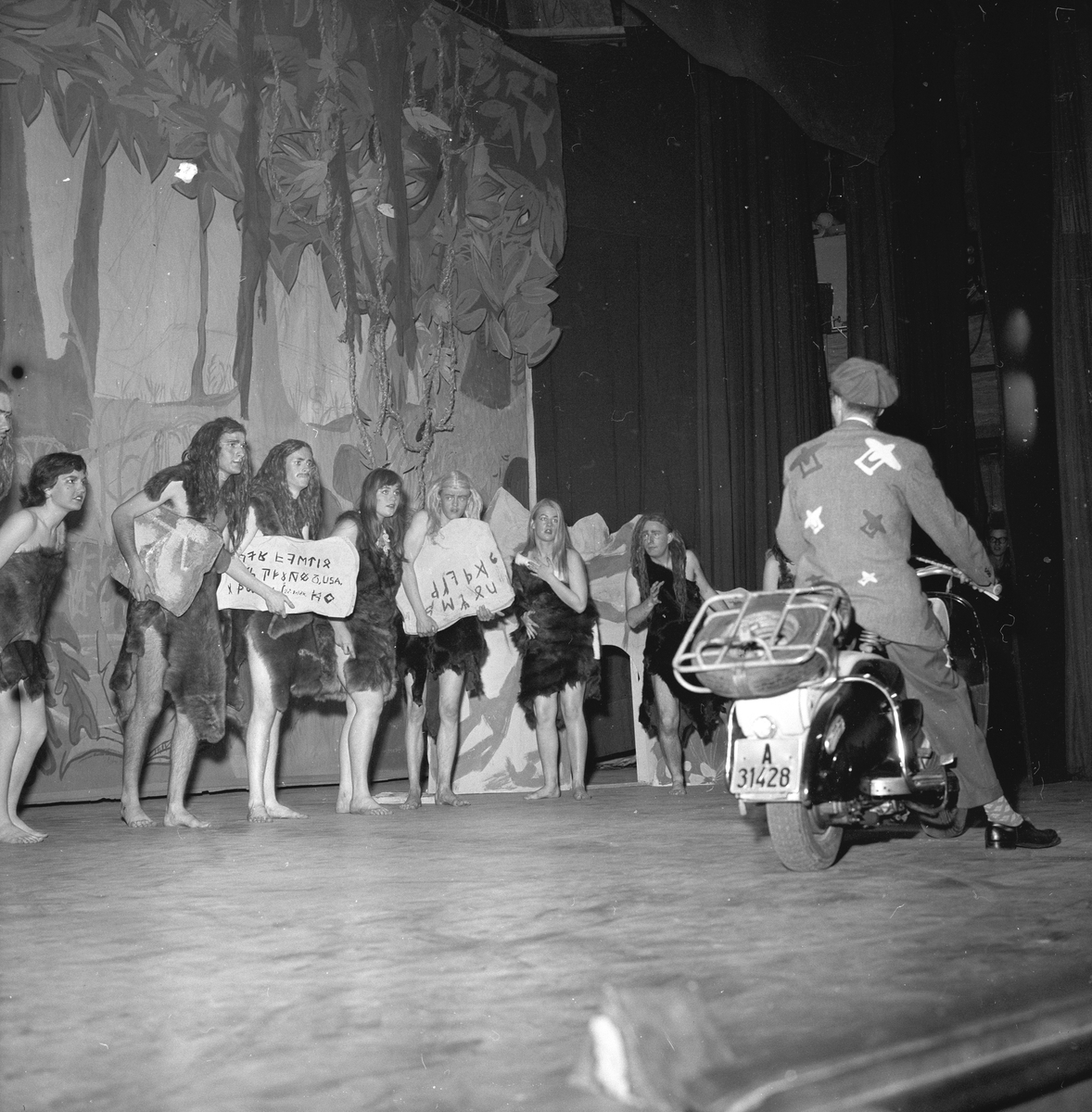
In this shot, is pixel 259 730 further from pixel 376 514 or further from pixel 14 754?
pixel 376 514

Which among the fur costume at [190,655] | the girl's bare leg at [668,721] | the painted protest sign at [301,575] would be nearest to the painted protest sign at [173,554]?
the fur costume at [190,655]

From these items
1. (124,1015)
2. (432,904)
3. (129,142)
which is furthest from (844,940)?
(129,142)

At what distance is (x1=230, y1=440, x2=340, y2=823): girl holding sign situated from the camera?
19.1 feet

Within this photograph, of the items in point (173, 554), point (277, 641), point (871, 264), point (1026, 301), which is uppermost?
point (871, 264)

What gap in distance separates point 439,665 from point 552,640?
67cm

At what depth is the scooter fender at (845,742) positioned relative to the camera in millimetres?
3629

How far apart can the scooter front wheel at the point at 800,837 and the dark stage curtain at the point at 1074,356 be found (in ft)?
12.5

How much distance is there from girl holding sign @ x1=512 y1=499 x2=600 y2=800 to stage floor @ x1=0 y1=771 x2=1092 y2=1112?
1.76m

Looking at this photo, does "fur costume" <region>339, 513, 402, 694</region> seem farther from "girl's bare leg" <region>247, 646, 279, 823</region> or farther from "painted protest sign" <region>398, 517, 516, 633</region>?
"girl's bare leg" <region>247, 646, 279, 823</region>

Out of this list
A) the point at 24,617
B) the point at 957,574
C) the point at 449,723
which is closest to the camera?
the point at 957,574

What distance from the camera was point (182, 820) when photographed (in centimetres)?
563

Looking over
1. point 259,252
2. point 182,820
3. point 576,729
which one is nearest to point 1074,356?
point 576,729

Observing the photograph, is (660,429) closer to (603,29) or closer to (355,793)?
(603,29)

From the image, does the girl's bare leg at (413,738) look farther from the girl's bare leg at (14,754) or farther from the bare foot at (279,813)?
the girl's bare leg at (14,754)
